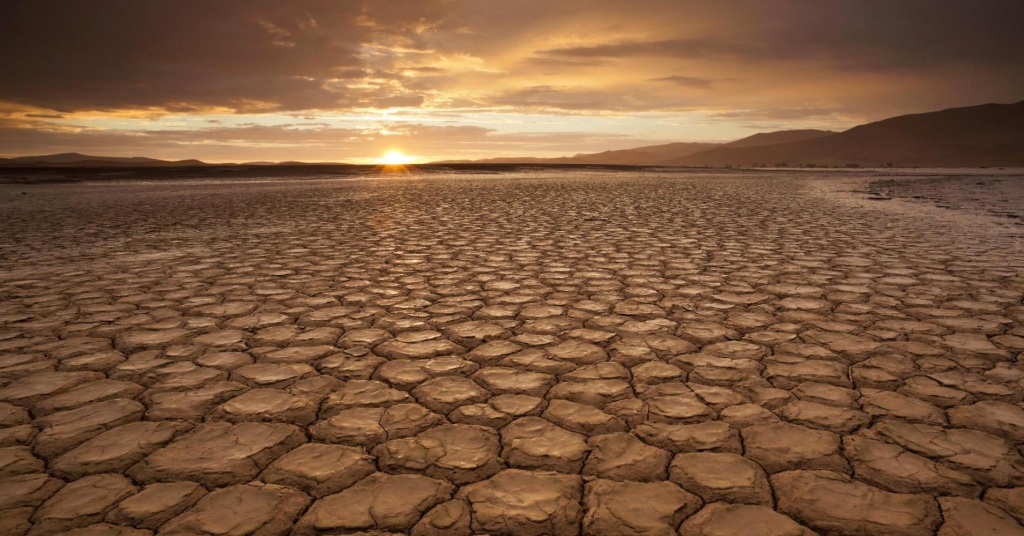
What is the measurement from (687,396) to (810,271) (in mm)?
2750

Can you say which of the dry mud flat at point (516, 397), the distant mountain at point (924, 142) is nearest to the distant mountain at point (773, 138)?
the distant mountain at point (924, 142)

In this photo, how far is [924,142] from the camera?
289 feet

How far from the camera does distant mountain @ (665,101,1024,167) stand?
7412 cm

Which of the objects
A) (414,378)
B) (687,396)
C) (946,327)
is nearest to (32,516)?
(414,378)

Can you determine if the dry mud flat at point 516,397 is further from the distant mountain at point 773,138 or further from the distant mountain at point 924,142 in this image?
the distant mountain at point 773,138

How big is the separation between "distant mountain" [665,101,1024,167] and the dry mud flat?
81.1 meters

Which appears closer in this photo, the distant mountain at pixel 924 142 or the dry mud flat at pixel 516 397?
the dry mud flat at pixel 516 397

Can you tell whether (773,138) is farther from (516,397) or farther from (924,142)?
(516,397)

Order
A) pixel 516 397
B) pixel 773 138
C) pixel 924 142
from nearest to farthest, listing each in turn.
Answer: pixel 516 397, pixel 924 142, pixel 773 138

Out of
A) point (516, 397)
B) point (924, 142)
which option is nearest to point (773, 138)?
point (924, 142)

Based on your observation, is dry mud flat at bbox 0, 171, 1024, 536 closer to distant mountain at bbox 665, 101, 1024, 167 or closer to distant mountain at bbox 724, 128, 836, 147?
distant mountain at bbox 665, 101, 1024, 167

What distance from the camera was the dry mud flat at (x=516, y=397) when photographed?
4.49 ft

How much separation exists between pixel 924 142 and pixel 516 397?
4463 inches

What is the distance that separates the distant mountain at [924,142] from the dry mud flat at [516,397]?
81.1m
